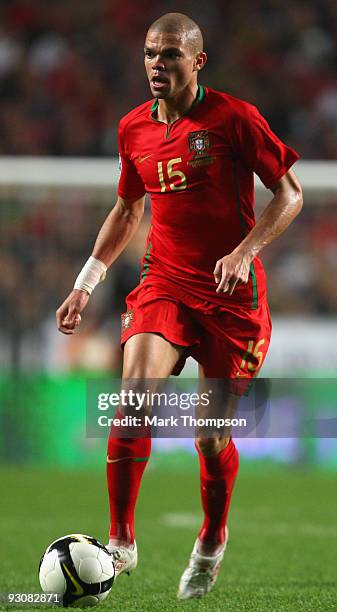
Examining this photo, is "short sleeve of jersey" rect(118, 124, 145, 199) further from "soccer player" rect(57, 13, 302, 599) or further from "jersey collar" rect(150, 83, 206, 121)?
"jersey collar" rect(150, 83, 206, 121)

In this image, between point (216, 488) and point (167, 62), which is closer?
point (167, 62)

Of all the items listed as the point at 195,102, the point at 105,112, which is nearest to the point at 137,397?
the point at 195,102

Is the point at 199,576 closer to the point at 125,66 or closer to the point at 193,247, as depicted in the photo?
the point at 193,247

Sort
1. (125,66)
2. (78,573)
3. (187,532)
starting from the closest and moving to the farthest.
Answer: (78,573) < (187,532) < (125,66)

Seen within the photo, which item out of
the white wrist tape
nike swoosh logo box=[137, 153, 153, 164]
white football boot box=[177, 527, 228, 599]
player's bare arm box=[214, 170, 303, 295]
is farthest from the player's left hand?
white football boot box=[177, 527, 228, 599]

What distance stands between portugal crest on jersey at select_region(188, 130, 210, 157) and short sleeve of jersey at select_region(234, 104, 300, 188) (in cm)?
12

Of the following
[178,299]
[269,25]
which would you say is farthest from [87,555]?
[269,25]

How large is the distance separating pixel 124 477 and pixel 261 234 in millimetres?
1045

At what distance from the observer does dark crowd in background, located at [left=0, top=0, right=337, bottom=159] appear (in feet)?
42.1

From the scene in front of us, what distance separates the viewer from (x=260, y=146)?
405 centimetres

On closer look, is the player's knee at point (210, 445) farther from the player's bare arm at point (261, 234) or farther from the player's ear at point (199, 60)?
the player's ear at point (199, 60)

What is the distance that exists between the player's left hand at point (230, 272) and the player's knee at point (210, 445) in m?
0.77

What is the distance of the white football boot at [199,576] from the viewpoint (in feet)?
14.0

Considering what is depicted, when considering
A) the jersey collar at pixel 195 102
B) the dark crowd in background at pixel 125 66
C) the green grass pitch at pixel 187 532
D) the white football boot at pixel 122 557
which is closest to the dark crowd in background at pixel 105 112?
the dark crowd in background at pixel 125 66
